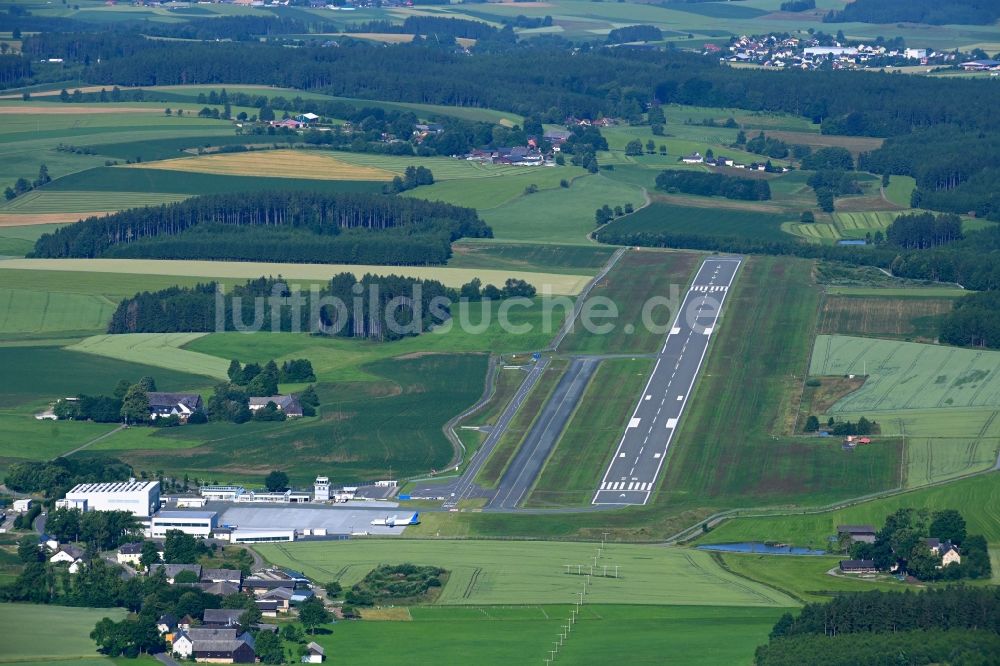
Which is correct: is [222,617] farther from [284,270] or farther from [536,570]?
[284,270]

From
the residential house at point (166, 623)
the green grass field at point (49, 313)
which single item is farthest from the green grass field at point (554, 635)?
the green grass field at point (49, 313)

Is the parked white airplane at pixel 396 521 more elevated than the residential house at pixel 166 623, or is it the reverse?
the residential house at pixel 166 623

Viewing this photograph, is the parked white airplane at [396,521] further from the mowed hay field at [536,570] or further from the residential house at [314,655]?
the residential house at [314,655]

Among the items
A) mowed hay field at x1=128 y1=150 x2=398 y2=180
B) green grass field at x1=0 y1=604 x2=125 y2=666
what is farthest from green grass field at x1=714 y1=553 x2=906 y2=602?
mowed hay field at x1=128 y1=150 x2=398 y2=180

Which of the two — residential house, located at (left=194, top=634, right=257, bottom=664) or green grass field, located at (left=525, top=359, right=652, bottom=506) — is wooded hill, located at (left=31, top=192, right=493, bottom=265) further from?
residential house, located at (left=194, top=634, right=257, bottom=664)

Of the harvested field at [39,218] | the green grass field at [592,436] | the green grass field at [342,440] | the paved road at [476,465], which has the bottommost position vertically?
the harvested field at [39,218]

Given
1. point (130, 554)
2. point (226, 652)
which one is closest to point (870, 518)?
point (130, 554)
